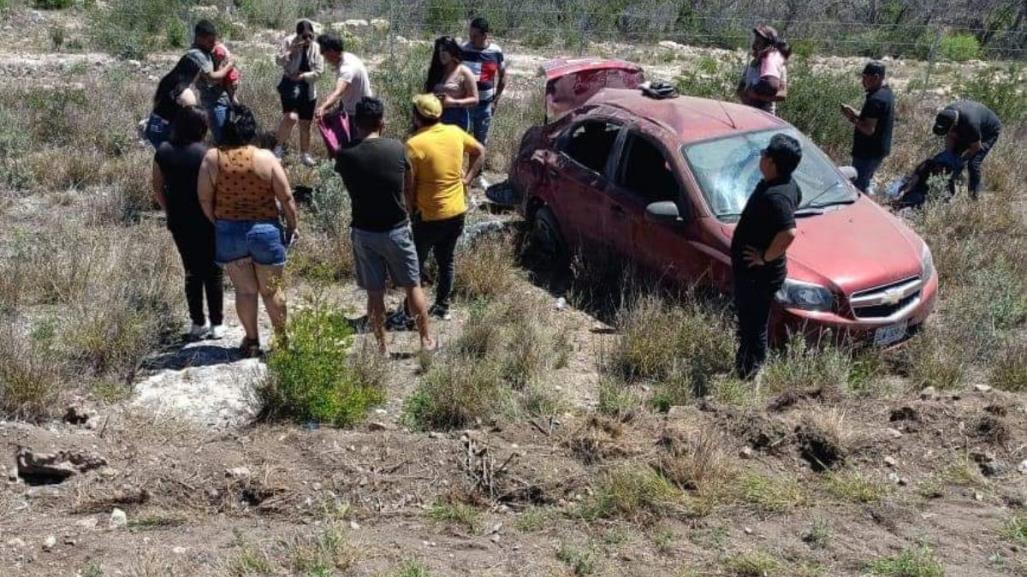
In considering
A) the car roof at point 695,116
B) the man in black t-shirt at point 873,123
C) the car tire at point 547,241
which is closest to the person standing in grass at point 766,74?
the man in black t-shirt at point 873,123

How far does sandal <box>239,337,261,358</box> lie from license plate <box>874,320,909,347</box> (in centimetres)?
406

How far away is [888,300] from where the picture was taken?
6387 mm

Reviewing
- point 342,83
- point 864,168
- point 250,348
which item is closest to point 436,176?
point 250,348

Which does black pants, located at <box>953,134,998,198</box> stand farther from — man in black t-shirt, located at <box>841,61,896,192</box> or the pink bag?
the pink bag

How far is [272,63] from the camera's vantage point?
50.2 ft

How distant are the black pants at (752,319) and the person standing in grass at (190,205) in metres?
3.40

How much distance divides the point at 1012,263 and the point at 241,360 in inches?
256

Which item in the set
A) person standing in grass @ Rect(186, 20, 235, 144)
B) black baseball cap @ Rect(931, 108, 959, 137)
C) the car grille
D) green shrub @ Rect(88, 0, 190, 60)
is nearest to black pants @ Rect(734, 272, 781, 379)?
the car grille

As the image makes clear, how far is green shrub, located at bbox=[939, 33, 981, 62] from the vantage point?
21.6m

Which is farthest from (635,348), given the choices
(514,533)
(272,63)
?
(272,63)

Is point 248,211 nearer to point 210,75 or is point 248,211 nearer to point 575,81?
point 210,75

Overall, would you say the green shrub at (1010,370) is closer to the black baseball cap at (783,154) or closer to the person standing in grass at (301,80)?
the black baseball cap at (783,154)

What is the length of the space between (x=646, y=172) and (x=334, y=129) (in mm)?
3127

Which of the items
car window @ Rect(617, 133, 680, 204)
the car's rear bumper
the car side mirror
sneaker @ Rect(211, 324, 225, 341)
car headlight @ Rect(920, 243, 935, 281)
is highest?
A: car window @ Rect(617, 133, 680, 204)
